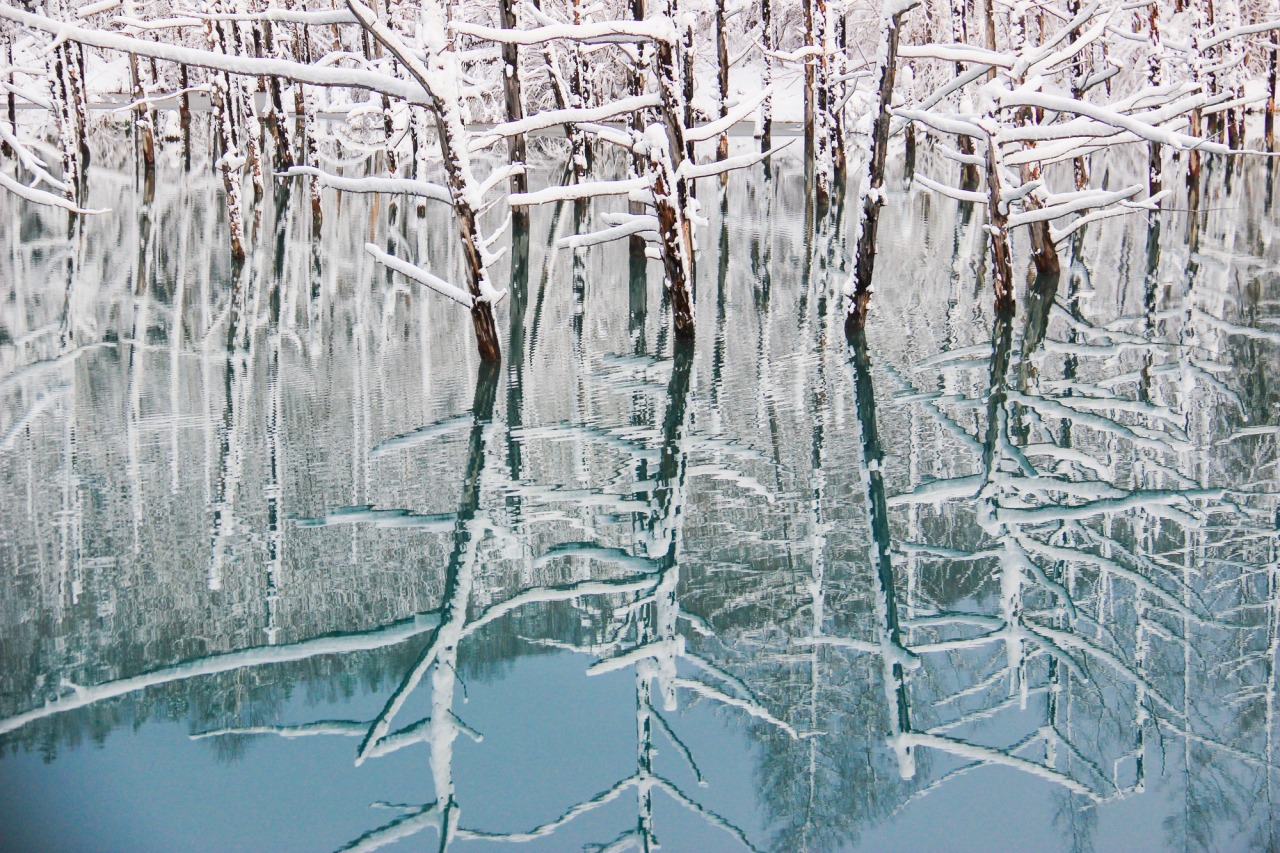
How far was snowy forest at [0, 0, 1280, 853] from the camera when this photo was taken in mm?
4551

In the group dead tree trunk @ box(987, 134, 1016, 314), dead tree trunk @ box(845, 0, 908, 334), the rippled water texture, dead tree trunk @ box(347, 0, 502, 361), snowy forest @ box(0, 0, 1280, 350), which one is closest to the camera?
the rippled water texture

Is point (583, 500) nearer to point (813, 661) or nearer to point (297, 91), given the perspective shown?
point (813, 661)

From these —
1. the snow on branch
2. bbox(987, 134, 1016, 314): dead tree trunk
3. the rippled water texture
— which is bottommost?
the rippled water texture

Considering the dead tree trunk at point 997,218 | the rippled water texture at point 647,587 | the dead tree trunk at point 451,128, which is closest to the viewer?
the rippled water texture at point 647,587

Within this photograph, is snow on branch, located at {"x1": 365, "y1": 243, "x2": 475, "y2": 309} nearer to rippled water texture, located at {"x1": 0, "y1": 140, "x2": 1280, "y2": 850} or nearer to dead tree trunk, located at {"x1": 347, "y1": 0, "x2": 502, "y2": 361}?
dead tree trunk, located at {"x1": 347, "y1": 0, "x2": 502, "y2": 361}

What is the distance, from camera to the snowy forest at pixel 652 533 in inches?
179

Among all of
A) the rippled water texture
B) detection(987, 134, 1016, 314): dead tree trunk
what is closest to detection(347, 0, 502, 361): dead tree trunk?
the rippled water texture

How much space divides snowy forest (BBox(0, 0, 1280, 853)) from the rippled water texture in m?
0.03

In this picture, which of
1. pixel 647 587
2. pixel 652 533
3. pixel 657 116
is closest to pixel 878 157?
pixel 657 116

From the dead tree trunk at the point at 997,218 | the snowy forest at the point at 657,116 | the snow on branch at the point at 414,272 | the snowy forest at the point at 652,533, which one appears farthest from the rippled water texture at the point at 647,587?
the snowy forest at the point at 657,116

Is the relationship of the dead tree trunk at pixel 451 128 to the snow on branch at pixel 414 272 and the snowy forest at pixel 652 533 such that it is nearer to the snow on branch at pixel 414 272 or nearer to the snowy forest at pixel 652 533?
the snowy forest at pixel 652 533

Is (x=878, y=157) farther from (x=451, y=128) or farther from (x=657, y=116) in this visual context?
(x=451, y=128)

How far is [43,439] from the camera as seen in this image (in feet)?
29.2

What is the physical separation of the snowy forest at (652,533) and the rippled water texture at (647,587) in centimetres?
3
